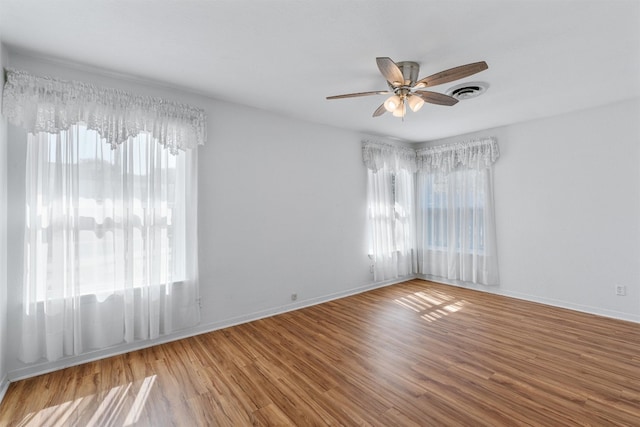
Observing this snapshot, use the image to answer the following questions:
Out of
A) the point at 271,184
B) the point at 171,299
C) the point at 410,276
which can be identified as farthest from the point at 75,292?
the point at 410,276

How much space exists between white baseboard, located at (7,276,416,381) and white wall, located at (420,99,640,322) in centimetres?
247

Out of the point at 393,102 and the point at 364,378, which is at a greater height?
the point at 393,102

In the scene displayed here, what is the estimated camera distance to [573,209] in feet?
12.4

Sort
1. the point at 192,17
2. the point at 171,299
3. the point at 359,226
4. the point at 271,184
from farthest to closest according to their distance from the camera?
1. the point at 359,226
2. the point at 271,184
3. the point at 171,299
4. the point at 192,17

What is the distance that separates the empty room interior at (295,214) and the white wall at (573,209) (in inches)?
0.9

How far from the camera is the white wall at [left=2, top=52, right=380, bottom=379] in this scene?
8.59 ft

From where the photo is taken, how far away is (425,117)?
3.95 metres

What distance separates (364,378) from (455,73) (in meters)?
2.42

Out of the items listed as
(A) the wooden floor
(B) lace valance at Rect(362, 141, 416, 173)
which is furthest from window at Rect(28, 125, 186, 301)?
(B) lace valance at Rect(362, 141, 416, 173)

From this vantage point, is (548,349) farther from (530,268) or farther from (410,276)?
(410,276)

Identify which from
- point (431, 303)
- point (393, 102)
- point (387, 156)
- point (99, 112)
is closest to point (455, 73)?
Result: point (393, 102)

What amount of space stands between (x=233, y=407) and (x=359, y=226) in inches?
126

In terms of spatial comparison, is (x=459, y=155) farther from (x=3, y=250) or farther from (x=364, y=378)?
(x=3, y=250)

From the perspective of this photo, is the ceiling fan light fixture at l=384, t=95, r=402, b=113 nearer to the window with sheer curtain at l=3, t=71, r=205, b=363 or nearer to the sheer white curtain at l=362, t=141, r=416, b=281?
the window with sheer curtain at l=3, t=71, r=205, b=363
